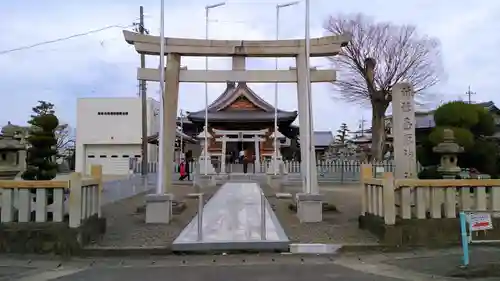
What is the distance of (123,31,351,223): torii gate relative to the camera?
48.3 ft

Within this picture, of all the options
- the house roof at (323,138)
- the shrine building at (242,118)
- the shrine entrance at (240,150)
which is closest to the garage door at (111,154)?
the shrine entrance at (240,150)

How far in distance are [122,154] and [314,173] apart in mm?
47749

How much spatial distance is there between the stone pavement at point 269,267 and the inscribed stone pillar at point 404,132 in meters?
4.76

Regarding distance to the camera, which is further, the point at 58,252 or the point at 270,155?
the point at 270,155

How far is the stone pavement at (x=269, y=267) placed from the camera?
7684 millimetres

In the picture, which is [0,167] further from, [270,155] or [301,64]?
[270,155]

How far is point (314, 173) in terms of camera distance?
14.1 metres

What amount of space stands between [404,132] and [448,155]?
1.99 m

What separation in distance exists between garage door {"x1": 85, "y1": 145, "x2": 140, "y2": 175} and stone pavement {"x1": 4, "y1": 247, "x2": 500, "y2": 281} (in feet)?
165

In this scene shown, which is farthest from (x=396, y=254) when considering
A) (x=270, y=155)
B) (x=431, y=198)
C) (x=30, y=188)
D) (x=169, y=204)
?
(x=270, y=155)

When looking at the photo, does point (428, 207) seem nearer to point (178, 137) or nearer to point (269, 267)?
point (269, 267)

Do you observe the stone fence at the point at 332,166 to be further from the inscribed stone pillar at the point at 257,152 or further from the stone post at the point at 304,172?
the stone post at the point at 304,172

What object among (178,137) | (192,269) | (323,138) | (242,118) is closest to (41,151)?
(192,269)

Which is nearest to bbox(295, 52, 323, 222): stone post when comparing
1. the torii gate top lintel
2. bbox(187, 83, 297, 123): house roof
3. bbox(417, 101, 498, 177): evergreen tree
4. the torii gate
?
the torii gate
